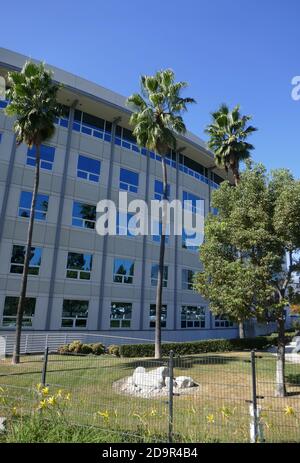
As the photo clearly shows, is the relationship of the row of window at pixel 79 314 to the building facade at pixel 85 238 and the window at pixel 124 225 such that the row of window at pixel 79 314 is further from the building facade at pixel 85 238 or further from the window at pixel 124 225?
the window at pixel 124 225

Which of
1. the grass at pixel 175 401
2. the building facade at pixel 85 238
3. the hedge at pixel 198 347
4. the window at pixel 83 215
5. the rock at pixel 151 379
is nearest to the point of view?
the grass at pixel 175 401

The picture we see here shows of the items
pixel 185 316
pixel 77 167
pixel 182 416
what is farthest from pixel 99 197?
pixel 182 416

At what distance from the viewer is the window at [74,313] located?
86.2 ft

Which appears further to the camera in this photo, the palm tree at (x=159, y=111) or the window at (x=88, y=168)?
the window at (x=88, y=168)

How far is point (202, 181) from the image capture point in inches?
1580

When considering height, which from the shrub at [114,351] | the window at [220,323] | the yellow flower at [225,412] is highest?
the window at [220,323]

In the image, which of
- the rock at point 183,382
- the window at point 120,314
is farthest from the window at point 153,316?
the rock at point 183,382

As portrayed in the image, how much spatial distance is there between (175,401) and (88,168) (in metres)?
21.0

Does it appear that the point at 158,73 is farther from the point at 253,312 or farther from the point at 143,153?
the point at 253,312

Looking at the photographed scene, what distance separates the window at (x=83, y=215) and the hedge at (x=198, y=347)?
10066 mm

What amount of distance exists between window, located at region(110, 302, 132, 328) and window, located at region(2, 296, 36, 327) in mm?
6235

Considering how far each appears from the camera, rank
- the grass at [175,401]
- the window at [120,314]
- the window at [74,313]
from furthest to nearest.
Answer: the window at [120,314], the window at [74,313], the grass at [175,401]

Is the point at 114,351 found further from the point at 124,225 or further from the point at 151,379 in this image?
the point at 124,225

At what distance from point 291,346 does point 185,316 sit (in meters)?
9.27
